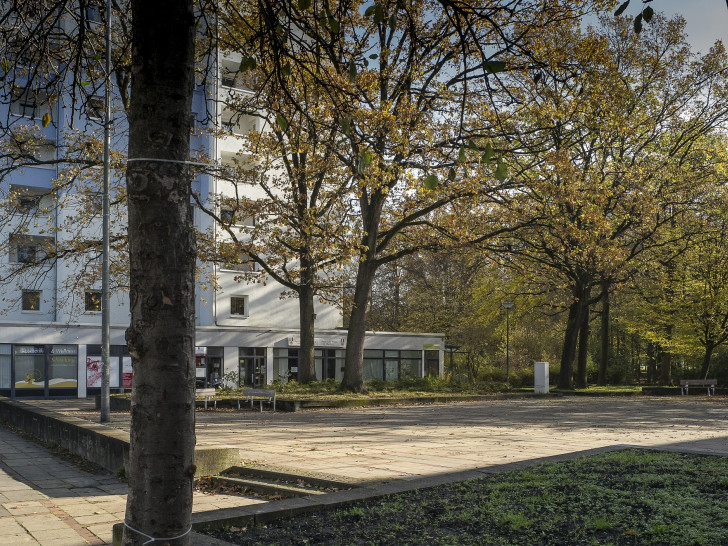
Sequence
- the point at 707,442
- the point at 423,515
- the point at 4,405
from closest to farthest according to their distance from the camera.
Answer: the point at 423,515, the point at 707,442, the point at 4,405

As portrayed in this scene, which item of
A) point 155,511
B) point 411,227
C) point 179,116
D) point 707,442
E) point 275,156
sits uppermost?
point 275,156

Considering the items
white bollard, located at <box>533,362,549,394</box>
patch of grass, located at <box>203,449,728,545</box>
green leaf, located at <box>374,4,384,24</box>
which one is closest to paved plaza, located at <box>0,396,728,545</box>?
patch of grass, located at <box>203,449,728,545</box>

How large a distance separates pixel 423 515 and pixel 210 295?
37.8m

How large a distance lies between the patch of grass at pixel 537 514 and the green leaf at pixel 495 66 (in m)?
3.09

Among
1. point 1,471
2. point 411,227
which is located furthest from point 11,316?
point 1,471

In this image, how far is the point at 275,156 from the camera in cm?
2466

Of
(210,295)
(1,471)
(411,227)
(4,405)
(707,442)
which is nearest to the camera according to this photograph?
(1,471)

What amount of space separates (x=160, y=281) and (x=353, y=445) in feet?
30.6

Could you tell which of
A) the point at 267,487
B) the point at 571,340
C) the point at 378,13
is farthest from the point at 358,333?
the point at 378,13

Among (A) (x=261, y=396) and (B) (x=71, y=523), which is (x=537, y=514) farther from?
(A) (x=261, y=396)

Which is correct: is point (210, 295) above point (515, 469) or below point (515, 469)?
above

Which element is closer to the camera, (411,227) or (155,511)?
(155,511)

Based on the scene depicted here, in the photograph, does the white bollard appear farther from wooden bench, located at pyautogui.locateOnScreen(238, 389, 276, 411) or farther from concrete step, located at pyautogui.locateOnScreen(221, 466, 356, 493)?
concrete step, located at pyautogui.locateOnScreen(221, 466, 356, 493)

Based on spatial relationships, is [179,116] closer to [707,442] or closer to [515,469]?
[515,469]
